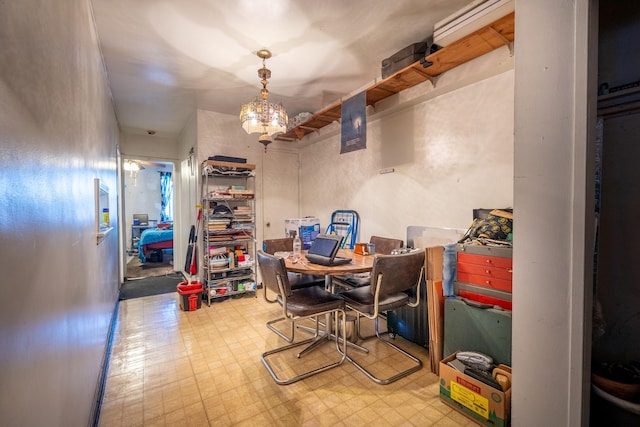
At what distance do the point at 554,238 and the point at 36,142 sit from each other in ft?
6.78

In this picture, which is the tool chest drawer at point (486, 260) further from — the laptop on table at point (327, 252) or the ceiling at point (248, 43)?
the ceiling at point (248, 43)

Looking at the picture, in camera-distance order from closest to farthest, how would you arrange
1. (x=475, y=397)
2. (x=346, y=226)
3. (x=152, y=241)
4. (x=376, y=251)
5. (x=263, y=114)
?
(x=475, y=397), (x=263, y=114), (x=376, y=251), (x=346, y=226), (x=152, y=241)

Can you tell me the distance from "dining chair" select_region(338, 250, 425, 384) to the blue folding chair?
1464 millimetres

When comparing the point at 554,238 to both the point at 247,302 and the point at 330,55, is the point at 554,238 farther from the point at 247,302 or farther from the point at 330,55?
the point at 247,302

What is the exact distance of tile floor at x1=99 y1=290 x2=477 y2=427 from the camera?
173 centimetres

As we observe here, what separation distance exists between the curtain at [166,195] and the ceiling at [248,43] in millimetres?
5812

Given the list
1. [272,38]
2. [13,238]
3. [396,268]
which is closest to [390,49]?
[272,38]

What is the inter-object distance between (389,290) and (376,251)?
1.20 metres

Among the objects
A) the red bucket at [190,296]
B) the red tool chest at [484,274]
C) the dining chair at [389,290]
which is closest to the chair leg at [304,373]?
the dining chair at [389,290]

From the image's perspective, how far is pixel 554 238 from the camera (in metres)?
1.24

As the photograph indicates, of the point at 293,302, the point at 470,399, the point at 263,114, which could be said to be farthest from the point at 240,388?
the point at 263,114

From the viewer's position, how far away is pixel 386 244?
3127 millimetres

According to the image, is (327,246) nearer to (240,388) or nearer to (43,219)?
(240,388)

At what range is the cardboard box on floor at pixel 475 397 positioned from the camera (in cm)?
157
